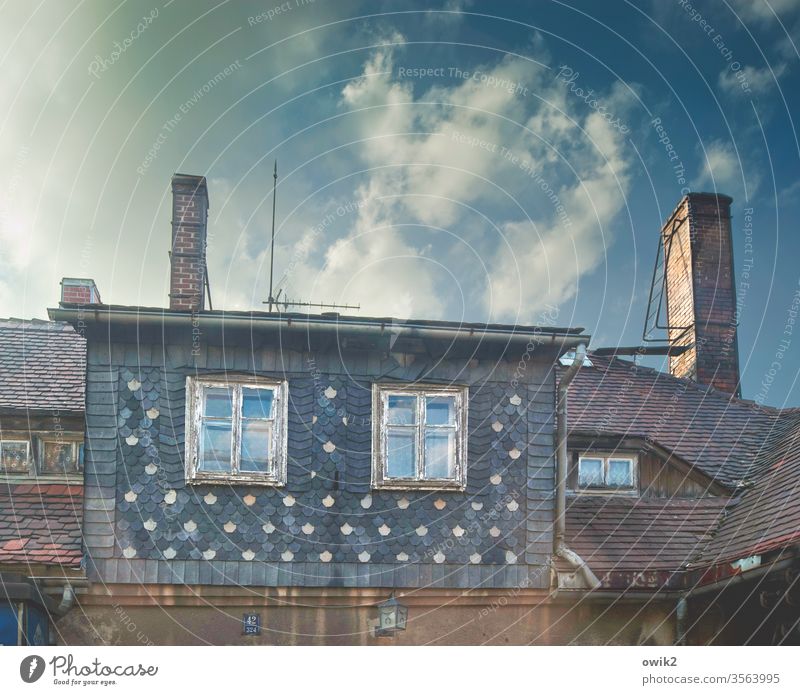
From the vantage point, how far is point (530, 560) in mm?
6836

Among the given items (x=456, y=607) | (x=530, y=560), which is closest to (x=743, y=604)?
(x=530, y=560)

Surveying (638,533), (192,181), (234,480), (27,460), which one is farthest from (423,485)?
(192,181)

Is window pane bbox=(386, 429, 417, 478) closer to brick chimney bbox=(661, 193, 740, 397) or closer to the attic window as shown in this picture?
the attic window

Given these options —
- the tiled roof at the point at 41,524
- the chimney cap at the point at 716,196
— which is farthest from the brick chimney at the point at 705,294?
the tiled roof at the point at 41,524

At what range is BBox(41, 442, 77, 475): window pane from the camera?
23.1 ft

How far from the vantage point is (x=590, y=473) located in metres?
7.61

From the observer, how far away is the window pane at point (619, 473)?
765cm

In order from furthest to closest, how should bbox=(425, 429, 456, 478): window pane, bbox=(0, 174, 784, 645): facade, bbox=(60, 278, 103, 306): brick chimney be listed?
bbox=(60, 278, 103, 306): brick chimney < bbox=(425, 429, 456, 478): window pane < bbox=(0, 174, 784, 645): facade

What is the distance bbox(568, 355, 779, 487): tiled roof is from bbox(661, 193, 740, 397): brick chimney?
0.35 m

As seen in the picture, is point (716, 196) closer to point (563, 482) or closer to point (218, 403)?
point (563, 482)

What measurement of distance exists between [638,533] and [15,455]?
440 centimetres

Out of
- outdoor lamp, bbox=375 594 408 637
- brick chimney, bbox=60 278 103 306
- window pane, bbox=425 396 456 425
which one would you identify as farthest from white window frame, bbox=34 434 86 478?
window pane, bbox=425 396 456 425

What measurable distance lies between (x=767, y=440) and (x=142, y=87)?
214 inches
